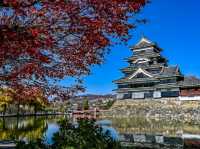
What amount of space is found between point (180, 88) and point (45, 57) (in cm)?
5052

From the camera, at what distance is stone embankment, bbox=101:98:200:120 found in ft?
175

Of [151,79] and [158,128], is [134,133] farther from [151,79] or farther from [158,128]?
[151,79]

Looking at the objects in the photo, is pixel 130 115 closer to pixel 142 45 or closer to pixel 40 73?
pixel 142 45

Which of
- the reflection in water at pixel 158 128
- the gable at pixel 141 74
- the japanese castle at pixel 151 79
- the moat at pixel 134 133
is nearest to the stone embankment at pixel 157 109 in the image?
the japanese castle at pixel 151 79

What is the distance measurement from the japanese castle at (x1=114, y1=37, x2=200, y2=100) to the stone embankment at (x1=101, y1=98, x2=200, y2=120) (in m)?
1.07

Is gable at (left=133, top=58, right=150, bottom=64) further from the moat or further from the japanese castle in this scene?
the moat

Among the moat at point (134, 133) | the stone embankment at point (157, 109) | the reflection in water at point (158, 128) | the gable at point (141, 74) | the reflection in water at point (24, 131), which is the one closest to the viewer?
the moat at point (134, 133)

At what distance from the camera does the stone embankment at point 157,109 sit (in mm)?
53219

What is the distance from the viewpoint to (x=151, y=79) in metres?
61.6

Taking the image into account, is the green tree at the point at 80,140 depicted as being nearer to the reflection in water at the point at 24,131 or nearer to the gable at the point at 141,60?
the reflection in water at the point at 24,131

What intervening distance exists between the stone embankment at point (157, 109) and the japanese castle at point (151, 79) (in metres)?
1.07

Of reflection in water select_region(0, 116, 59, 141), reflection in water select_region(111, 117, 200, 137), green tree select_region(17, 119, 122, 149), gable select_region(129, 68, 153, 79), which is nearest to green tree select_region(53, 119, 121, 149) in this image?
green tree select_region(17, 119, 122, 149)

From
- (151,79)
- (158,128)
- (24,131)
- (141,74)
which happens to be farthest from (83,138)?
(141,74)

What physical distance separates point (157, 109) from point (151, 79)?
6372mm
